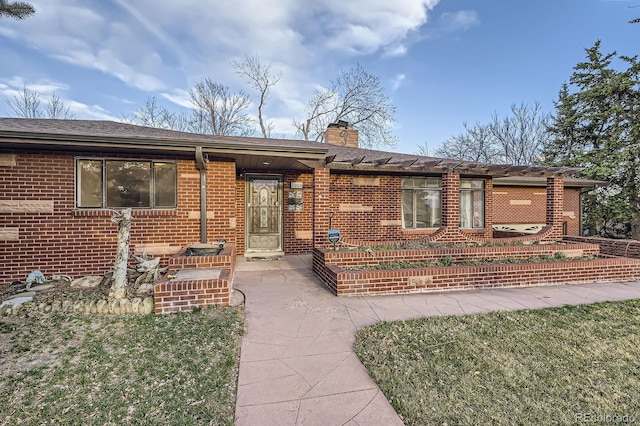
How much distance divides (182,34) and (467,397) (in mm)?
16738

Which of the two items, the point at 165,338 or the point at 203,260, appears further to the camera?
the point at 203,260

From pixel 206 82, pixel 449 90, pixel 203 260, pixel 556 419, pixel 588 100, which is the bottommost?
pixel 556 419

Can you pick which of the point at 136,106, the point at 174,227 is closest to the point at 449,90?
the point at 174,227

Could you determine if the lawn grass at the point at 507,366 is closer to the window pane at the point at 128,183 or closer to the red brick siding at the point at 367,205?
the red brick siding at the point at 367,205

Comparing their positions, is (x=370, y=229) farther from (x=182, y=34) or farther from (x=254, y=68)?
(x=254, y=68)

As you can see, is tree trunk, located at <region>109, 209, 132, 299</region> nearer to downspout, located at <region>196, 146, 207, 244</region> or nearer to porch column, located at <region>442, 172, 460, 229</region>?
downspout, located at <region>196, 146, 207, 244</region>

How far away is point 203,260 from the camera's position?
5055 mm

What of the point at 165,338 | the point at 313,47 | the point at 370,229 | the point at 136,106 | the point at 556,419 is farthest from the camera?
the point at 136,106

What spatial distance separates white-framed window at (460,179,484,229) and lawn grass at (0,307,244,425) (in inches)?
331

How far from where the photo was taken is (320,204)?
627 cm

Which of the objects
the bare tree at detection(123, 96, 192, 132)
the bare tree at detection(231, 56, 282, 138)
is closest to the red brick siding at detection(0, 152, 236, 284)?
the bare tree at detection(231, 56, 282, 138)

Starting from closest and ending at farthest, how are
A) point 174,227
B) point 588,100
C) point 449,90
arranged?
1. point 174,227
2. point 588,100
3. point 449,90

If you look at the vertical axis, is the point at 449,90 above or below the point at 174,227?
above

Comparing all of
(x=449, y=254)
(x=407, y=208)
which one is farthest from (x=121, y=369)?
(x=407, y=208)
